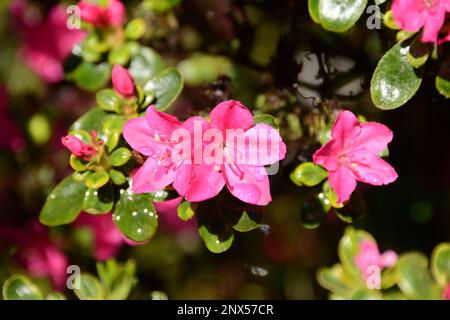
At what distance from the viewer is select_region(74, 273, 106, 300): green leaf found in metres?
1.56

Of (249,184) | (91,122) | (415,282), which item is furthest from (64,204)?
(415,282)

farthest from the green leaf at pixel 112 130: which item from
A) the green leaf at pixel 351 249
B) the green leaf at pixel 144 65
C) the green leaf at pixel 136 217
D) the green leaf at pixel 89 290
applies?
the green leaf at pixel 351 249

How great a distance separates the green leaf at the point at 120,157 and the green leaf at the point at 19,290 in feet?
1.41

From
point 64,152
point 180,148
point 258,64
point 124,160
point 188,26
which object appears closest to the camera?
point 180,148

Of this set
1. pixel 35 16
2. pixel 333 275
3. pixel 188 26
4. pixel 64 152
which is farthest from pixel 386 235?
pixel 35 16

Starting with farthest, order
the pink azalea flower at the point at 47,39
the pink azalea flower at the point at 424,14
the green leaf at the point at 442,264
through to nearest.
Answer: the pink azalea flower at the point at 47,39 < the green leaf at the point at 442,264 < the pink azalea flower at the point at 424,14

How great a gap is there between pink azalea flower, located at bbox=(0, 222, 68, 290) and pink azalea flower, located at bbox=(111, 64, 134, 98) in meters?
0.75

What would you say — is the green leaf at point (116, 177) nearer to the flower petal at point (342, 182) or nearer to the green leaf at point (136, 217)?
the green leaf at point (136, 217)

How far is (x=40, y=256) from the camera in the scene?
1954 mm

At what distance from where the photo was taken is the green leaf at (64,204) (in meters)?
1.40
